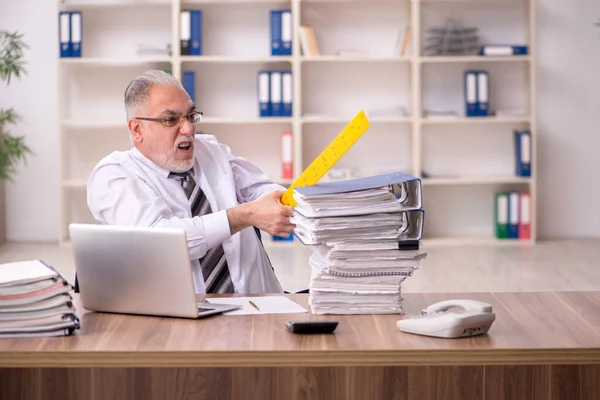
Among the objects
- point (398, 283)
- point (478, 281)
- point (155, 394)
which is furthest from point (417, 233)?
point (478, 281)

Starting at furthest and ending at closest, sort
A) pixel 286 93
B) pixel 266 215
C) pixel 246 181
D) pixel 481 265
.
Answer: pixel 286 93 < pixel 481 265 < pixel 246 181 < pixel 266 215

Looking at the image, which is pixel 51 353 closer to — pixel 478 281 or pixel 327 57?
pixel 478 281

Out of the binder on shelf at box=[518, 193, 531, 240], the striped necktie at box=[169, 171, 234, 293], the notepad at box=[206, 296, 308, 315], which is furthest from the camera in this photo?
the binder on shelf at box=[518, 193, 531, 240]

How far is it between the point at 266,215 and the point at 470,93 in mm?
4498

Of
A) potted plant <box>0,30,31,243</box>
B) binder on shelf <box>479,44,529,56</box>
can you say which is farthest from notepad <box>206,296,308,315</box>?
binder on shelf <box>479,44,529,56</box>

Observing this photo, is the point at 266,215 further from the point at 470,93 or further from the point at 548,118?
Result: the point at 548,118

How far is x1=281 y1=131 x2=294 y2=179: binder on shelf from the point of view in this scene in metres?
6.77

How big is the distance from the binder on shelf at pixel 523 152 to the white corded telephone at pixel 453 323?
4976 mm

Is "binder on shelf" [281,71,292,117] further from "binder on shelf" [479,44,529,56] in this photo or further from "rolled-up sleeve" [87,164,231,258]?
"rolled-up sleeve" [87,164,231,258]

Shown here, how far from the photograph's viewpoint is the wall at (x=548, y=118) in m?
6.88

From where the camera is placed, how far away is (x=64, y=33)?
6738 mm

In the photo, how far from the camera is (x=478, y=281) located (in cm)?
532

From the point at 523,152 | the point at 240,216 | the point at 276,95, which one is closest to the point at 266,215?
the point at 240,216

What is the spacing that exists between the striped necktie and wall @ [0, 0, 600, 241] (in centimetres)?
448
